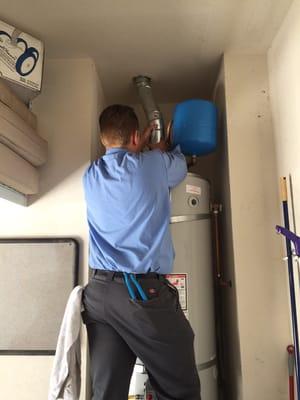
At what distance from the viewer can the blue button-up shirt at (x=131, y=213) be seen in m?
1.42

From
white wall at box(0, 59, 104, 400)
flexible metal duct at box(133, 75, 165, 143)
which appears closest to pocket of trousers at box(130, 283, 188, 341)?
white wall at box(0, 59, 104, 400)

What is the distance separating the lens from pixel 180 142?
75.3 inches

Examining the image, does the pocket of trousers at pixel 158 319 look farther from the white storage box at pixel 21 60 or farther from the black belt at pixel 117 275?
the white storage box at pixel 21 60

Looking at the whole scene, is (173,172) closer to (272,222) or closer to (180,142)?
(180,142)

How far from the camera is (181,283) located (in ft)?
5.79

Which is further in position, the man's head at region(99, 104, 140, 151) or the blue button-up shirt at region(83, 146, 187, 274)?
the man's head at region(99, 104, 140, 151)

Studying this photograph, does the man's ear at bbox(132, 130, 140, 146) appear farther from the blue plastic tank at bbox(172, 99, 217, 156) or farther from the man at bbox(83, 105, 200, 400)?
the blue plastic tank at bbox(172, 99, 217, 156)

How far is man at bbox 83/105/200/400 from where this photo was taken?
1.29 metres

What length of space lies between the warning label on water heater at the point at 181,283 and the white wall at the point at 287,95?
1.96 ft

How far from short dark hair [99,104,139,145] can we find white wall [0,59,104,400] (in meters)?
0.36

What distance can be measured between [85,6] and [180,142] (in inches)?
30.8

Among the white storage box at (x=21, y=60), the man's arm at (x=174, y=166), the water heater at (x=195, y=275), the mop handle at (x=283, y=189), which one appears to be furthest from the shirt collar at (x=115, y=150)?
the mop handle at (x=283, y=189)

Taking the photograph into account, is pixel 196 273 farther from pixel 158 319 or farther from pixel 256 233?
pixel 158 319

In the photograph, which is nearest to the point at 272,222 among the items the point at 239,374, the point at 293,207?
the point at 293,207
